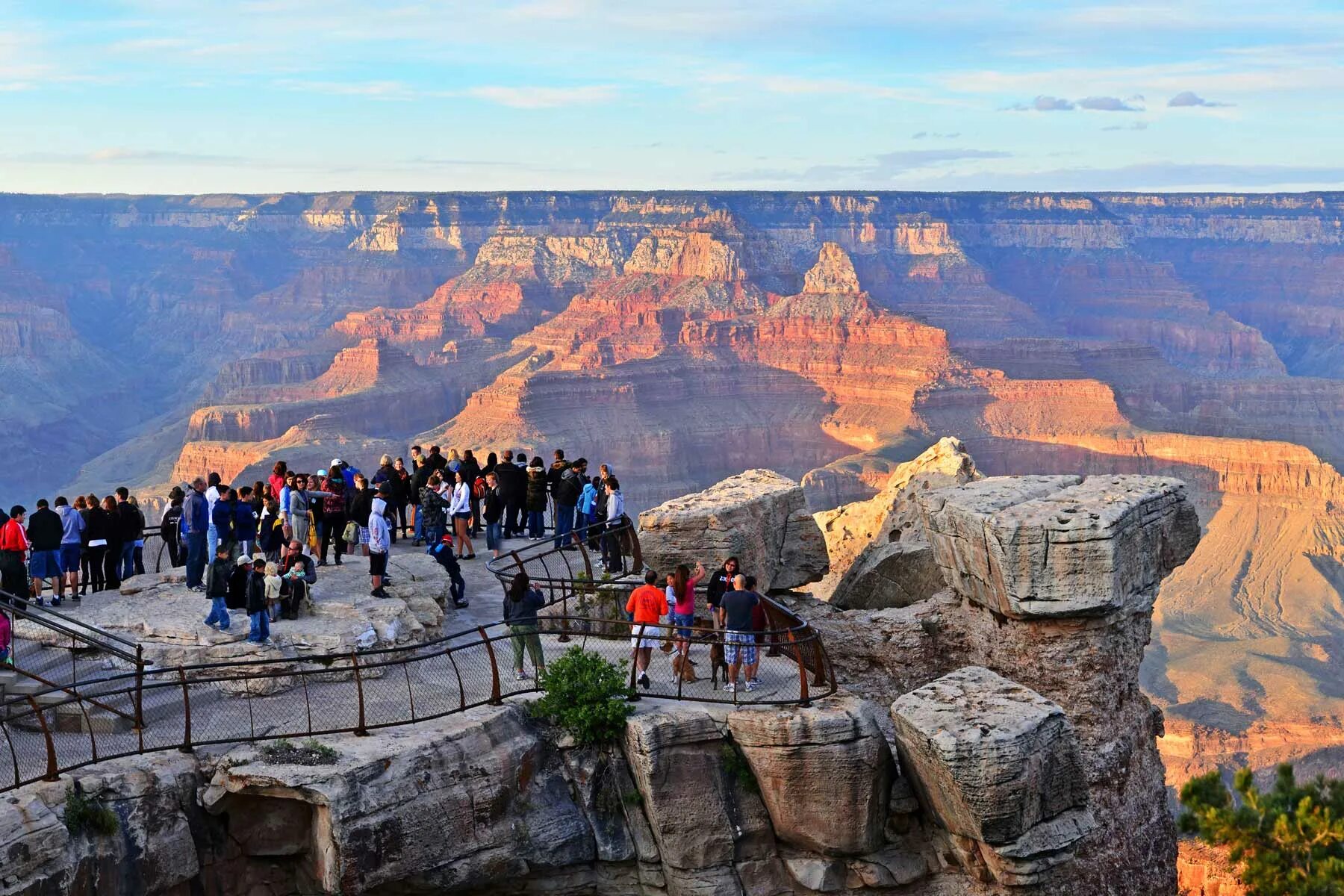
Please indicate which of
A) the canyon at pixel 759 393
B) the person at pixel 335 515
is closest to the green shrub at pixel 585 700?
the person at pixel 335 515

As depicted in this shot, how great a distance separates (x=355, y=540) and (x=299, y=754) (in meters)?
9.40

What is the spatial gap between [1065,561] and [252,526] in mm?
11197

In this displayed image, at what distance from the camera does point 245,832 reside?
1664 centimetres

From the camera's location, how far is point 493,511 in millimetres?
26797

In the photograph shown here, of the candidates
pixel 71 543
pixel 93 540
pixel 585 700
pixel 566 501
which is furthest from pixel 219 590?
pixel 566 501

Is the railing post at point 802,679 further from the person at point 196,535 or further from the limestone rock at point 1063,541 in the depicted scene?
the person at point 196,535

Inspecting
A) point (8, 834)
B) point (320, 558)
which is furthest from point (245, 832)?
point (320, 558)

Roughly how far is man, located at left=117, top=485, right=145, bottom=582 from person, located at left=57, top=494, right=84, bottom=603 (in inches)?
28.2

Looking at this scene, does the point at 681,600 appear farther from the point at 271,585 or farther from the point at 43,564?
the point at 43,564

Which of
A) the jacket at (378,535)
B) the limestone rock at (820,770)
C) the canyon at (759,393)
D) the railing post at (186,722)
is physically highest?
the jacket at (378,535)

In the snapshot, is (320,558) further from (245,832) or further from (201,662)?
(245,832)

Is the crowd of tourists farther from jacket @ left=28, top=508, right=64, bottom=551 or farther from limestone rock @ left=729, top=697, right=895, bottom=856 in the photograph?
limestone rock @ left=729, top=697, right=895, bottom=856

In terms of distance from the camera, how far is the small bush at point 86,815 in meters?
15.3

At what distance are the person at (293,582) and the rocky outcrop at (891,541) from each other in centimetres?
889
